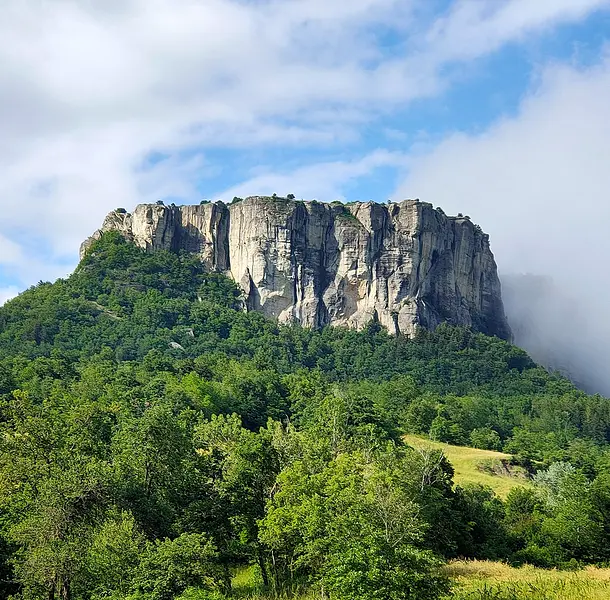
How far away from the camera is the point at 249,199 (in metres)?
149

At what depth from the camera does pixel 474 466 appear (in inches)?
2689

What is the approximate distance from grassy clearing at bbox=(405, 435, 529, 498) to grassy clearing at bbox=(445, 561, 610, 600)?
27776 mm

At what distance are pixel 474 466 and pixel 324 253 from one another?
86028 mm

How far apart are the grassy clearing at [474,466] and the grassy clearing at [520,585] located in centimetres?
2778

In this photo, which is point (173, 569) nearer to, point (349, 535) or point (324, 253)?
point (349, 535)

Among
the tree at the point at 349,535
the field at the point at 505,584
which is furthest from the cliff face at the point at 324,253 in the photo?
the tree at the point at 349,535

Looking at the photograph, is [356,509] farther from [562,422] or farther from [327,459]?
[562,422]

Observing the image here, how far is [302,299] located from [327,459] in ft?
372

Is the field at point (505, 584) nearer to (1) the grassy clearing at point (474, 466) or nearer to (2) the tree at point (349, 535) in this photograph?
(2) the tree at point (349, 535)

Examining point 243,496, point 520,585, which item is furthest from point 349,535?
point 243,496

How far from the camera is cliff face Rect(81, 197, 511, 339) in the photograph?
5679 inches

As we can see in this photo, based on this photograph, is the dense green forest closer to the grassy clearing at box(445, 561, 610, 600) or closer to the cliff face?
the grassy clearing at box(445, 561, 610, 600)

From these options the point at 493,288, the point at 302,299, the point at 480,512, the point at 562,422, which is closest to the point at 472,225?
the point at 493,288

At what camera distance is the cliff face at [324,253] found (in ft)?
473
